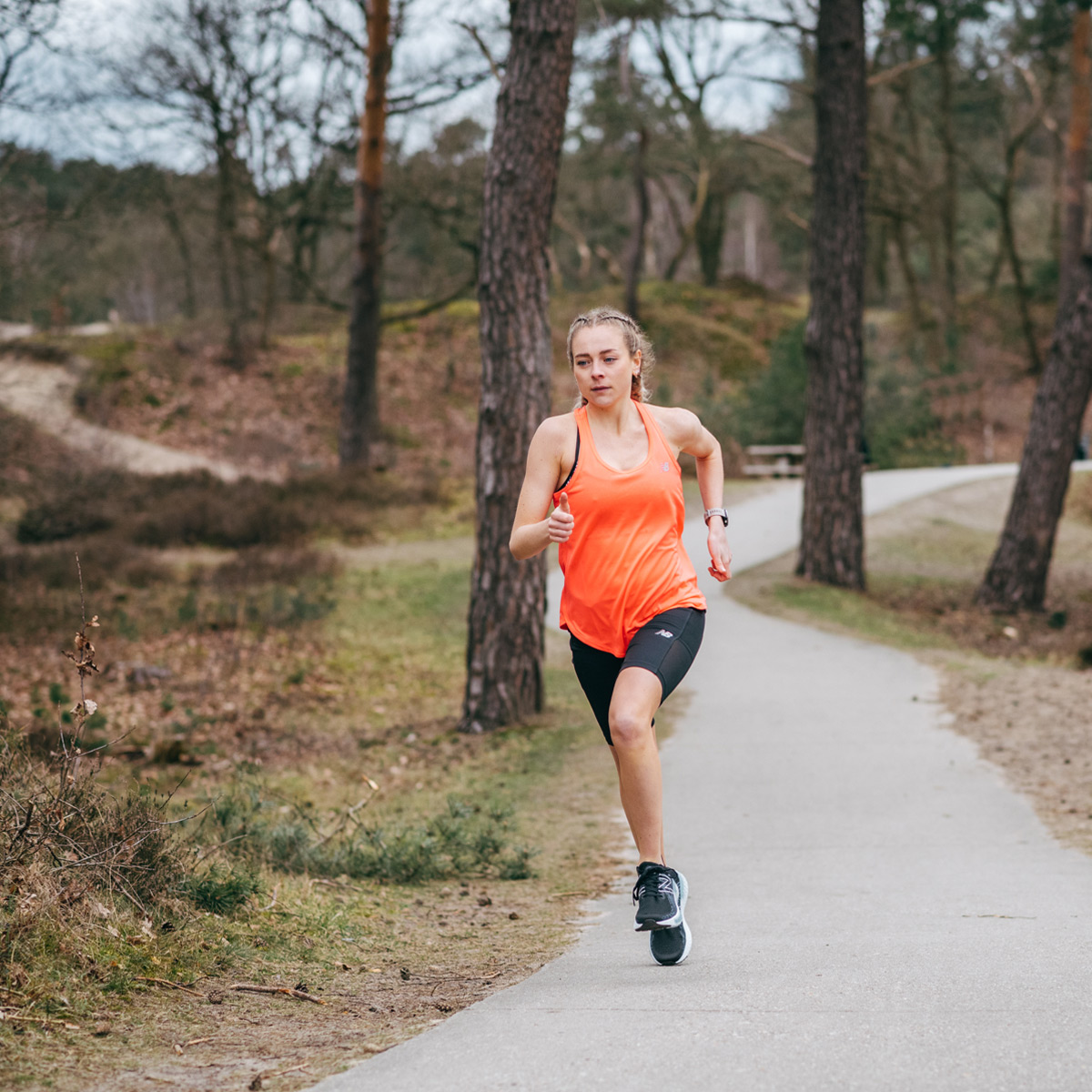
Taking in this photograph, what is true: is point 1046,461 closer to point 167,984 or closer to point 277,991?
point 277,991

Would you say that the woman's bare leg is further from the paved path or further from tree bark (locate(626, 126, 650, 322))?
tree bark (locate(626, 126, 650, 322))

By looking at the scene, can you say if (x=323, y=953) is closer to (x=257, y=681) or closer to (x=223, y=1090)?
(x=223, y=1090)

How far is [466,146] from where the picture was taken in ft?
109

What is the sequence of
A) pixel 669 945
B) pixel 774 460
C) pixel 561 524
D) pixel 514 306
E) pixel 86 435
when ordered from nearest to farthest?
pixel 561 524, pixel 669 945, pixel 514 306, pixel 86 435, pixel 774 460

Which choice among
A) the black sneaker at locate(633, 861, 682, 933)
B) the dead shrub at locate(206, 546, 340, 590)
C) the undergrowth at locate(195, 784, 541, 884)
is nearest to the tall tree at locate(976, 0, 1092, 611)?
the dead shrub at locate(206, 546, 340, 590)

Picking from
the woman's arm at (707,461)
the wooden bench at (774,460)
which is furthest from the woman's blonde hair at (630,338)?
the wooden bench at (774,460)

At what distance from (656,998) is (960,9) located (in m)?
27.3

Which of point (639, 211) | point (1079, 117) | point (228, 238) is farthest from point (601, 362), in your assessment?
point (639, 211)

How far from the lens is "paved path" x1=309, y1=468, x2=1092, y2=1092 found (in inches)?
119

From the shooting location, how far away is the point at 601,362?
4434mm

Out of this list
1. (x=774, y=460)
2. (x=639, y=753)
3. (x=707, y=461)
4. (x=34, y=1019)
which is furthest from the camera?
(x=774, y=460)

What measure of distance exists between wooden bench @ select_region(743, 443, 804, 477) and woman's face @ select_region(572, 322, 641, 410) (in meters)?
24.8

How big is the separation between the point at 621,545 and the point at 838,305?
494 inches

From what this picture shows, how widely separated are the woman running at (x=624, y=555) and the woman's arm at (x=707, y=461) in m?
0.02
